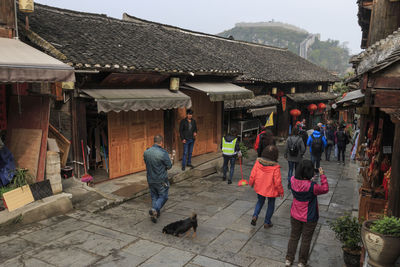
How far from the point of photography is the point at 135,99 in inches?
330

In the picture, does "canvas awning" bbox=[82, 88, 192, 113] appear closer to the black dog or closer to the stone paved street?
the stone paved street

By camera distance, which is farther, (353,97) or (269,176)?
(353,97)

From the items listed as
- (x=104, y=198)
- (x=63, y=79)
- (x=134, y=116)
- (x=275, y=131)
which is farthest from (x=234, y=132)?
(x=275, y=131)

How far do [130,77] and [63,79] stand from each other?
114 inches

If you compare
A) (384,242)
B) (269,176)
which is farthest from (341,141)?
(384,242)

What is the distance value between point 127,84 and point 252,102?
769cm

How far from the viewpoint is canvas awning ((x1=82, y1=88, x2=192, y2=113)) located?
25.3 feet

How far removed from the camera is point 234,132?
9.20 meters

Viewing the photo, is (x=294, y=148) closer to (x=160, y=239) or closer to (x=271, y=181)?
(x=271, y=181)

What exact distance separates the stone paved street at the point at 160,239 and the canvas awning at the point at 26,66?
9.14ft

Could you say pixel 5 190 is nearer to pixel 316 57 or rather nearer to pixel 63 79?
pixel 63 79

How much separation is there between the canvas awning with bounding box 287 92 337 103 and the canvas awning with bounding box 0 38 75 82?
50.3 ft

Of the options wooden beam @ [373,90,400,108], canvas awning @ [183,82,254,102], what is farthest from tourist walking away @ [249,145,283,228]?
canvas awning @ [183,82,254,102]

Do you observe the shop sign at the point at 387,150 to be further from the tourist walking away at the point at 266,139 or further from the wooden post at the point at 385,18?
the tourist walking away at the point at 266,139
